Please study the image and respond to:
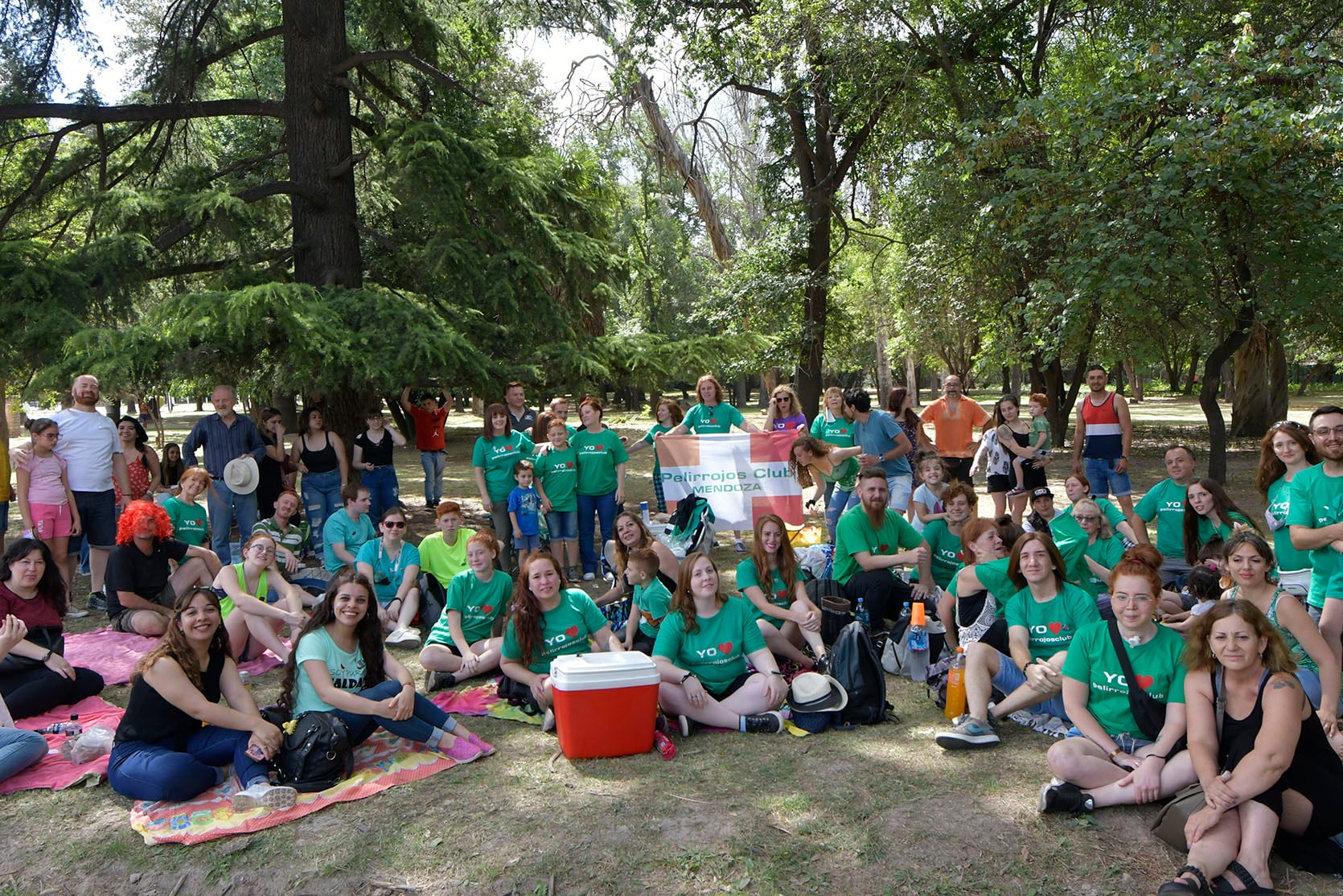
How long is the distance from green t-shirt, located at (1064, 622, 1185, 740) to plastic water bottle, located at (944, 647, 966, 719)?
820mm

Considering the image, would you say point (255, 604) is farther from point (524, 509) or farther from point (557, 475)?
point (557, 475)

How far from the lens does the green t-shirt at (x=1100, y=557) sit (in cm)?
608

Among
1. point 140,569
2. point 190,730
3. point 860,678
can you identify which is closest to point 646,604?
point 860,678

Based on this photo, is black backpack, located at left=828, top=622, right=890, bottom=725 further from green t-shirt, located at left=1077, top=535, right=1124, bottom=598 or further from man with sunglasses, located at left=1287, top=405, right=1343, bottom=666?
man with sunglasses, located at left=1287, top=405, right=1343, bottom=666

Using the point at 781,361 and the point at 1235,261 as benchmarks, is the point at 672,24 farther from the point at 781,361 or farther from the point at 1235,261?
the point at 1235,261

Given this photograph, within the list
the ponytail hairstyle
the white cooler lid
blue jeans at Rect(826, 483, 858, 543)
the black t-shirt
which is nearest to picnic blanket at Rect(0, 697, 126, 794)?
the ponytail hairstyle

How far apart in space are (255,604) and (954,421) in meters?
6.81

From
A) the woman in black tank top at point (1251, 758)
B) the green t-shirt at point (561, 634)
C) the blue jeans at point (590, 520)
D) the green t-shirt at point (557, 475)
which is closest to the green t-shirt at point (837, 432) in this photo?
the blue jeans at point (590, 520)

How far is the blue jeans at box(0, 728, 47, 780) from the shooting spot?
4.29m

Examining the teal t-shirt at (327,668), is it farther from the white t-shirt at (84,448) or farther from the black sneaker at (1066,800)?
the white t-shirt at (84,448)

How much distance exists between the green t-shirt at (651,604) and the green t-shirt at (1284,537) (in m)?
3.08

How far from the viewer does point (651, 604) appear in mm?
5438

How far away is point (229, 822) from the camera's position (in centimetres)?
388

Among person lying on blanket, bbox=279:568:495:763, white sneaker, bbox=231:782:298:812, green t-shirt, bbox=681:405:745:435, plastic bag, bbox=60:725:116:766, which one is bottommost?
white sneaker, bbox=231:782:298:812
